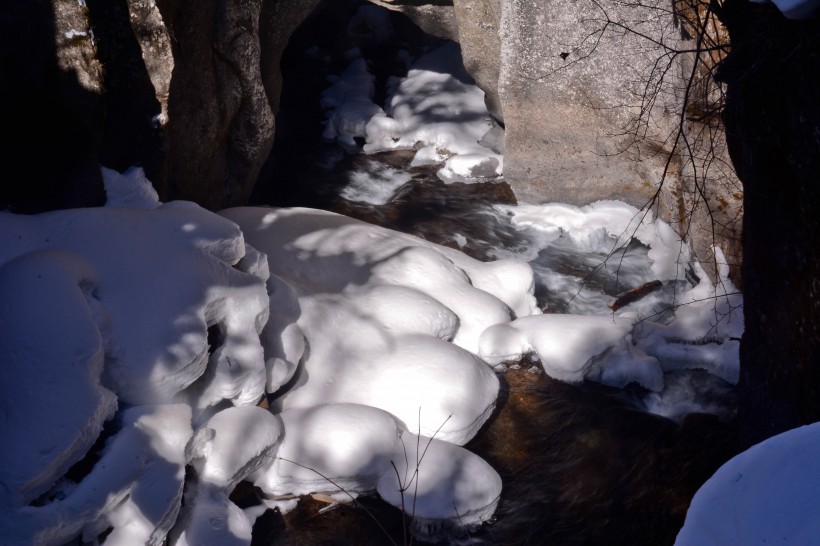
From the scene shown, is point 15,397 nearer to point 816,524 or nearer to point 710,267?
point 816,524

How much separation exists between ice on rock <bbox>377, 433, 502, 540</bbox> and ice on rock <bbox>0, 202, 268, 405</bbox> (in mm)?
893

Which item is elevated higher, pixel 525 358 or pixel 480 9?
pixel 480 9

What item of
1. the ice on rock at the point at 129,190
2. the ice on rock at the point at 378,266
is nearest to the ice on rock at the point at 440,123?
the ice on rock at the point at 378,266

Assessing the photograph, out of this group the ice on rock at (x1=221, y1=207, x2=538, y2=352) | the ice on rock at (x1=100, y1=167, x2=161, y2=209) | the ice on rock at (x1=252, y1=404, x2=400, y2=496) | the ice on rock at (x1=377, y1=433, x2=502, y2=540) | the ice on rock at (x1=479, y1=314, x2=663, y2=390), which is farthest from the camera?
the ice on rock at (x1=221, y1=207, x2=538, y2=352)

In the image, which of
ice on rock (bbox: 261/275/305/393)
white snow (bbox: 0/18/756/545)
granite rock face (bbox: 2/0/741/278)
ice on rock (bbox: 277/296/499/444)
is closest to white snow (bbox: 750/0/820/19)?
granite rock face (bbox: 2/0/741/278)

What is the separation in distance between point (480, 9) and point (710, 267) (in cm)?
331

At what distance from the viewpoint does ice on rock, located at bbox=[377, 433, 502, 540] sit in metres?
A: 3.89

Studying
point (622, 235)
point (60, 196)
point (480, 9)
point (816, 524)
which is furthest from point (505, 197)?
point (816, 524)

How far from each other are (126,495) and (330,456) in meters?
1.12

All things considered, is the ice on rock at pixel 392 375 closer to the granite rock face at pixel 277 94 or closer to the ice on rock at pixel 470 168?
the granite rock face at pixel 277 94

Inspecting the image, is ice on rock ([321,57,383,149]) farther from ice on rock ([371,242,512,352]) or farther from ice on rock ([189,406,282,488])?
ice on rock ([189,406,282,488])

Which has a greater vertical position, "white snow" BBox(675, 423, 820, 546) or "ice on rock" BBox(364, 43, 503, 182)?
"white snow" BBox(675, 423, 820, 546)

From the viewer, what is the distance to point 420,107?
8938 mm

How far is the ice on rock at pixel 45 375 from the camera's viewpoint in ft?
9.62
